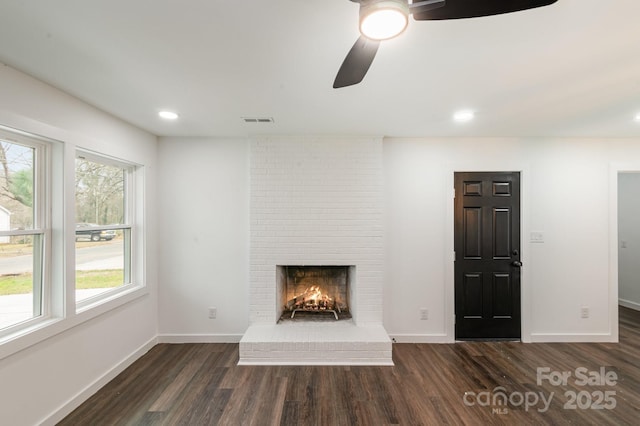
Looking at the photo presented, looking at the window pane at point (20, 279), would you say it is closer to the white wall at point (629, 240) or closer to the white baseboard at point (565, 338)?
the white baseboard at point (565, 338)

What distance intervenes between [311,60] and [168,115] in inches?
66.6

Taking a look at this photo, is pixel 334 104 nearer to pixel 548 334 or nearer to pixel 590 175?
pixel 590 175

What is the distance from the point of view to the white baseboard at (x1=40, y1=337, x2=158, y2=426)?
2113 mm

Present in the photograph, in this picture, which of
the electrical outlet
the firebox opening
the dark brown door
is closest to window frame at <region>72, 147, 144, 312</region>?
the firebox opening

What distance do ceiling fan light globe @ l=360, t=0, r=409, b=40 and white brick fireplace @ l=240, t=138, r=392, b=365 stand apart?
229cm

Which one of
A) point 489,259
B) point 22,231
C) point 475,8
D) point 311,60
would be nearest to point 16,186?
point 22,231

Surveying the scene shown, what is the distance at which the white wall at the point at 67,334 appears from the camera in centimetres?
185

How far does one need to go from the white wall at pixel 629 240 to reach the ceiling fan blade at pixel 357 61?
18.5 feet

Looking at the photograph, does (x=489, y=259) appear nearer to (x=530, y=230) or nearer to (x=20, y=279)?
(x=530, y=230)

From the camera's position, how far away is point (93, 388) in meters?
2.47

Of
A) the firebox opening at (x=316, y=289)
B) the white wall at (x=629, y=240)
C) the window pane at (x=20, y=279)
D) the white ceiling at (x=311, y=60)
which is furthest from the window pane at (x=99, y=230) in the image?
the white wall at (x=629, y=240)

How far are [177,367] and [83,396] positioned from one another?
742 mm

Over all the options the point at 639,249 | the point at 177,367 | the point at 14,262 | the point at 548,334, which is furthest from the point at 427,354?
the point at 639,249

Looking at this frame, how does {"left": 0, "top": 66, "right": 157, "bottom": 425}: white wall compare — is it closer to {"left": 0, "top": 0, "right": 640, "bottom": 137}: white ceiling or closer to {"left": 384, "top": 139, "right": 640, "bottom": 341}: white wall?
{"left": 0, "top": 0, "right": 640, "bottom": 137}: white ceiling
